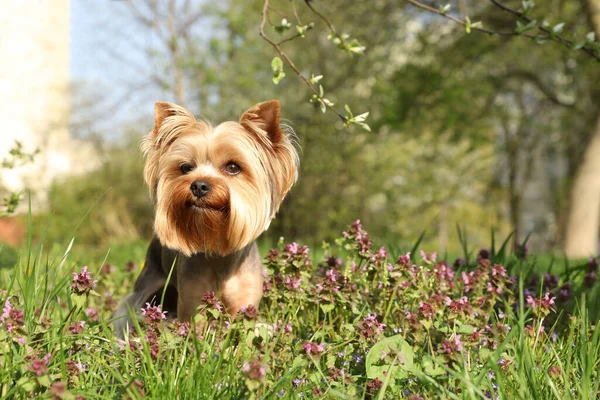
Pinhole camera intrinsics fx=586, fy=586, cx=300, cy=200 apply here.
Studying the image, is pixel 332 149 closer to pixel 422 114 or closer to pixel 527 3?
pixel 422 114

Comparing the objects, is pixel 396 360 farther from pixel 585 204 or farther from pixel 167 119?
pixel 585 204

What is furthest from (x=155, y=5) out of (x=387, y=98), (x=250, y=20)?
(x=387, y=98)

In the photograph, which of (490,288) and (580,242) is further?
(580,242)

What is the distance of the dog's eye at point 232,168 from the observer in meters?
3.82

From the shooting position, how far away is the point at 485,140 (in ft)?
51.0

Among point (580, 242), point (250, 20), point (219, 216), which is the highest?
point (250, 20)

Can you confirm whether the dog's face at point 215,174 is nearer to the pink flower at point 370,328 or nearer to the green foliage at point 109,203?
the pink flower at point 370,328

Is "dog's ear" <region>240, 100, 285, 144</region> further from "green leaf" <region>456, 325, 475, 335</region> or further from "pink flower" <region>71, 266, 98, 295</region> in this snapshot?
"green leaf" <region>456, 325, 475, 335</region>

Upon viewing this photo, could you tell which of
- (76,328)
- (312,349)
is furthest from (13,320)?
(312,349)

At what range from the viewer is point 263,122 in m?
3.83

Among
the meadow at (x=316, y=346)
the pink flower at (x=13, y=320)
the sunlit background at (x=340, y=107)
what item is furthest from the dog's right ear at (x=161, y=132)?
the sunlit background at (x=340, y=107)

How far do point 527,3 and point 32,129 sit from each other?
1826 centimetres

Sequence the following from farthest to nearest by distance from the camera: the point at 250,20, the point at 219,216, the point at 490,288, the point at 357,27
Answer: the point at 250,20 < the point at 357,27 < the point at 219,216 < the point at 490,288

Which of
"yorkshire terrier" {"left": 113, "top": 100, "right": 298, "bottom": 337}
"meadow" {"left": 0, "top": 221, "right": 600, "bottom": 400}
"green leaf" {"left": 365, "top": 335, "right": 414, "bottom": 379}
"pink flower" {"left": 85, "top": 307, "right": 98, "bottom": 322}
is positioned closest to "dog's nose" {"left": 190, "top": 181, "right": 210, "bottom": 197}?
"yorkshire terrier" {"left": 113, "top": 100, "right": 298, "bottom": 337}
